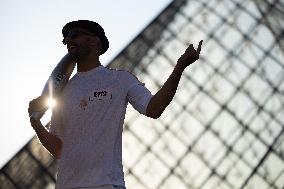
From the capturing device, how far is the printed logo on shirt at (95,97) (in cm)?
134

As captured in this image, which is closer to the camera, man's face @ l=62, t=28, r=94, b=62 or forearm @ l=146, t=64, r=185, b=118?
forearm @ l=146, t=64, r=185, b=118

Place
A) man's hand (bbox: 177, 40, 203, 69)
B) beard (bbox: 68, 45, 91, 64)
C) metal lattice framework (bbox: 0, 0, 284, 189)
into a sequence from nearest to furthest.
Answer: man's hand (bbox: 177, 40, 203, 69)
beard (bbox: 68, 45, 91, 64)
metal lattice framework (bbox: 0, 0, 284, 189)

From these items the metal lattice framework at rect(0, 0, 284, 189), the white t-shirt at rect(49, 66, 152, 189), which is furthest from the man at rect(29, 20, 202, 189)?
the metal lattice framework at rect(0, 0, 284, 189)

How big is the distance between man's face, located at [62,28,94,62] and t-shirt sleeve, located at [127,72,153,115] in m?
0.17

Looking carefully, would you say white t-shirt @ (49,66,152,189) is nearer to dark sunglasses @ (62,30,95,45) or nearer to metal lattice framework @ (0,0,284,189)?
dark sunglasses @ (62,30,95,45)

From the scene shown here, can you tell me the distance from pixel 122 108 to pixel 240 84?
8688 mm

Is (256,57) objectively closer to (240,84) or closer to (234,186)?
(240,84)

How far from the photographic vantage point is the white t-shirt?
1.27m

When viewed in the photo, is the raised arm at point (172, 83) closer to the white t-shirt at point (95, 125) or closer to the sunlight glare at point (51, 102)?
the white t-shirt at point (95, 125)

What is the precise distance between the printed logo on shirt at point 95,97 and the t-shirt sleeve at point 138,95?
60mm

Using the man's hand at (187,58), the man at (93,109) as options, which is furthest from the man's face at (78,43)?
the man's hand at (187,58)

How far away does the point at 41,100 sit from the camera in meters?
1.31

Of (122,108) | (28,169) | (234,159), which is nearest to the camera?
(122,108)

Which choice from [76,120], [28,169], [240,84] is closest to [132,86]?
[76,120]
